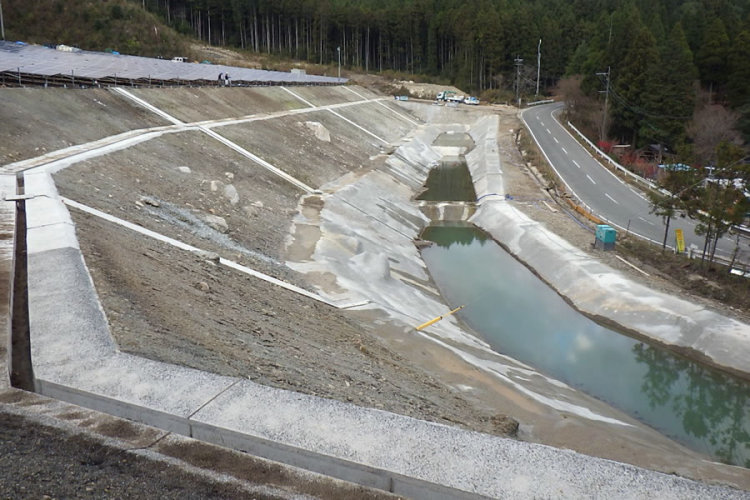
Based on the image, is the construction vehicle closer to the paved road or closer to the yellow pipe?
the paved road

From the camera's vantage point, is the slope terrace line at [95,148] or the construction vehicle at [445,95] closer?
the slope terrace line at [95,148]

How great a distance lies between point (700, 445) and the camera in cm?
1588

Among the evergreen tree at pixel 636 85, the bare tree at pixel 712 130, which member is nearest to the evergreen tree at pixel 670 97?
the evergreen tree at pixel 636 85

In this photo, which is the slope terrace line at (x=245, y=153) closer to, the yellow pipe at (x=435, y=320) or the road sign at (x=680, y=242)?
the yellow pipe at (x=435, y=320)

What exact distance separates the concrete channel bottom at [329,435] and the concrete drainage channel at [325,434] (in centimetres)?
1

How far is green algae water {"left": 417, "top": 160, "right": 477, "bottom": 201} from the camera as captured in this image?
146 feet

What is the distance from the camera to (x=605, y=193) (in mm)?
39156

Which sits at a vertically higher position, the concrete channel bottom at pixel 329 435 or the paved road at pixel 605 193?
the concrete channel bottom at pixel 329 435

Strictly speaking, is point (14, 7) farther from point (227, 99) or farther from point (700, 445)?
point (700, 445)

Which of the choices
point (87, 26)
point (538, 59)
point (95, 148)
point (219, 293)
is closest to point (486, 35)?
point (538, 59)

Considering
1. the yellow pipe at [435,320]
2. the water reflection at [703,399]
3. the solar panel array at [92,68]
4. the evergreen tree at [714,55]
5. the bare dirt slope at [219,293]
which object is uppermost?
the evergreen tree at [714,55]

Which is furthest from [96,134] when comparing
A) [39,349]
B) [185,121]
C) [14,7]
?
[14,7]

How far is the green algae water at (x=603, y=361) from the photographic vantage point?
1691 centimetres

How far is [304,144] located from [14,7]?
5145 centimetres
